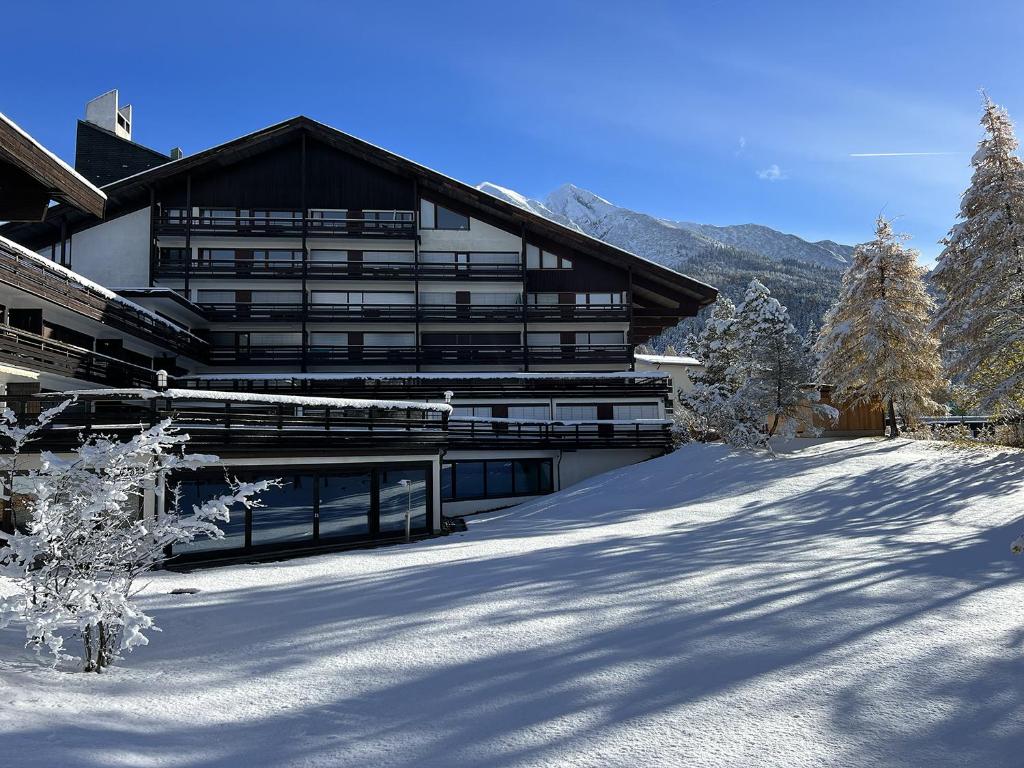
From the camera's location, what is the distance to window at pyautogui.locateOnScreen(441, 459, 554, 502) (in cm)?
2881

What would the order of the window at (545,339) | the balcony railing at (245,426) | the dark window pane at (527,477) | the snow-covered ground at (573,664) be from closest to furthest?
the snow-covered ground at (573,664)
the balcony railing at (245,426)
the dark window pane at (527,477)
the window at (545,339)

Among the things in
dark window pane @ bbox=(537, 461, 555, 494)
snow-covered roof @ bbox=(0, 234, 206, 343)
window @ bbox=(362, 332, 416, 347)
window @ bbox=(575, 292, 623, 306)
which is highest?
window @ bbox=(575, 292, 623, 306)

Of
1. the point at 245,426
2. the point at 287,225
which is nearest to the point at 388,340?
the point at 287,225

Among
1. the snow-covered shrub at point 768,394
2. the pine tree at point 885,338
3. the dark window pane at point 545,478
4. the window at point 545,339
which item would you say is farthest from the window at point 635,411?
the pine tree at point 885,338

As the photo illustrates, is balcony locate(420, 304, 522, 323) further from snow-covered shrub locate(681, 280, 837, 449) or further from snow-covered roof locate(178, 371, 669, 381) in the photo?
snow-covered shrub locate(681, 280, 837, 449)

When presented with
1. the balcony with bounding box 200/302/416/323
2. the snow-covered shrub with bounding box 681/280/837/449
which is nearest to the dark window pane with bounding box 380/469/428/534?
the snow-covered shrub with bounding box 681/280/837/449

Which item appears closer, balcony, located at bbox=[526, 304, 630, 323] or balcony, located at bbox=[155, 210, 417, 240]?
balcony, located at bbox=[155, 210, 417, 240]

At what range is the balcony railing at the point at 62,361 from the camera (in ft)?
67.5

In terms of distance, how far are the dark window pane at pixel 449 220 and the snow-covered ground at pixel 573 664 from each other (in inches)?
1101

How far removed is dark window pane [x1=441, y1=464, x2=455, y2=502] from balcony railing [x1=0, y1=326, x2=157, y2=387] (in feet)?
43.2

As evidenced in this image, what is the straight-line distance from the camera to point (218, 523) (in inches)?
586

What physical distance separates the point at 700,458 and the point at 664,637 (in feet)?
68.9

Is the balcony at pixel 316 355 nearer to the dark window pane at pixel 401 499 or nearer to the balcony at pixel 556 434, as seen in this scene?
the balcony at pixel 556 434

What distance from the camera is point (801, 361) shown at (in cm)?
2964
